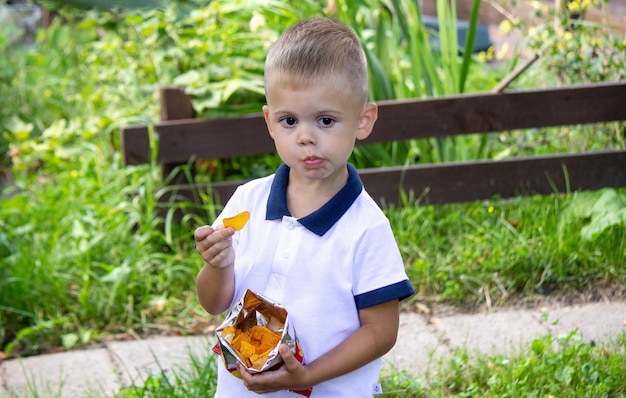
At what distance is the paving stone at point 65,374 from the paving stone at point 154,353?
→ 1.9 inches

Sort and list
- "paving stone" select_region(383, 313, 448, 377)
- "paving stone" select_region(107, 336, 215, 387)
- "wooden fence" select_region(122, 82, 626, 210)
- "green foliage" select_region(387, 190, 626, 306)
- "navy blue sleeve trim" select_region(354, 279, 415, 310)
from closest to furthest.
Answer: "navy blue sleeve trim" select_region(354, 279, 415, 310) < "paving stone" select_region(383, 313, 448, 377) < "paving stone" select_region(107, 336, 215, 387) < "green foliage" select_region(387, 190, 626, 306) < "wooden fence" select_region(122, 82, 626, 210)

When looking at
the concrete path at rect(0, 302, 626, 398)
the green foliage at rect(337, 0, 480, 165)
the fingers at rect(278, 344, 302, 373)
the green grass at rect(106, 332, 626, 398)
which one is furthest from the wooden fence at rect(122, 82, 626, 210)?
the fingers at rect(278, 344, 302, 373)

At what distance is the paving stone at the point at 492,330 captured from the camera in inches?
123

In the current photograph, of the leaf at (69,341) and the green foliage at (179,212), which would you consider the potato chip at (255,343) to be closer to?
the green foliage at (179,212)

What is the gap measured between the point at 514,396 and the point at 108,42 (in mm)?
3579

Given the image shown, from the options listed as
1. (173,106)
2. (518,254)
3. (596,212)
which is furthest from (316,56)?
(173,106)

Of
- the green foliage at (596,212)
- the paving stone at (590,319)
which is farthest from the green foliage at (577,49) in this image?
the paving stone at (590,319)

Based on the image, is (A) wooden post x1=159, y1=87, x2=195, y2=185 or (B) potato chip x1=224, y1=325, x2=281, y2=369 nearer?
(B) potato chip x1=224, y1=325, x2=281, y2=369

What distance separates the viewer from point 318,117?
1825 millimetres

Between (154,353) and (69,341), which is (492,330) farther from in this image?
(69,341)

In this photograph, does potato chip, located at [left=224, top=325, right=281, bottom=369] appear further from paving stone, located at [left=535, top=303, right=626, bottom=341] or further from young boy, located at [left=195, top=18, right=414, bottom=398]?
paving stone, located at [left=535, top=303, right=626, bottom=341]

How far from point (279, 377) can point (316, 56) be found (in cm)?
65

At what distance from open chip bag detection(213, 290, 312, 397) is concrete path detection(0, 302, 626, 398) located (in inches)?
43.5

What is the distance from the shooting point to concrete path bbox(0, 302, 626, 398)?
305 centimetres
